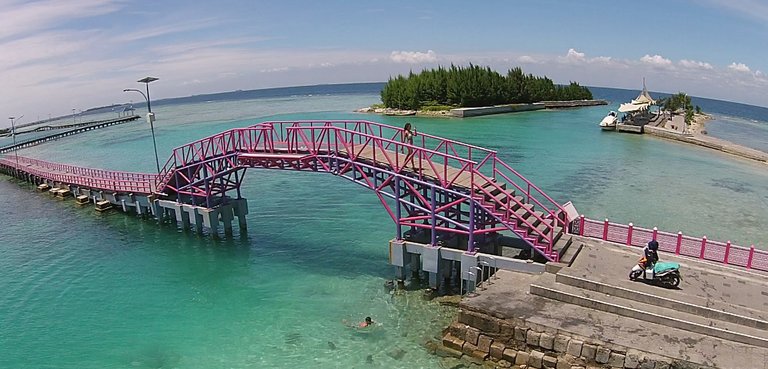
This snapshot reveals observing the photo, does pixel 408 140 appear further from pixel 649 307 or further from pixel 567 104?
pixel 567 104

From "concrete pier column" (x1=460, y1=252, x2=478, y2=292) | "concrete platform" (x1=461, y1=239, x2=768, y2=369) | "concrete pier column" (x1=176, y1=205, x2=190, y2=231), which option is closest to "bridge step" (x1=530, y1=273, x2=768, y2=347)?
"concrete platform" (x1=461, y1=239, x2=768, y2=369)

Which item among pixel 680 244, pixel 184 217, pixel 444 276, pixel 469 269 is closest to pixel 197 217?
pixel 184 217

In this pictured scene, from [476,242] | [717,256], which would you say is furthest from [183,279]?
[717,256]

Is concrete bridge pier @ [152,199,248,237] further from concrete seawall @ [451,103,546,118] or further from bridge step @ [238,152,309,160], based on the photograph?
concrete seawall @ [451,103,546,118]

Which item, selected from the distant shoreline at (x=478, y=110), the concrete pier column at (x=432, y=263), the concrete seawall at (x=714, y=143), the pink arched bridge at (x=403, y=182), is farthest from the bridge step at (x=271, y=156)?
the distant shoreline at (x=478, y=110)

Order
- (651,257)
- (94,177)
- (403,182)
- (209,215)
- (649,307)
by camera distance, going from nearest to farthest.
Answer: (649,307), (651,257), (403,182), (209,215), (94,177)
